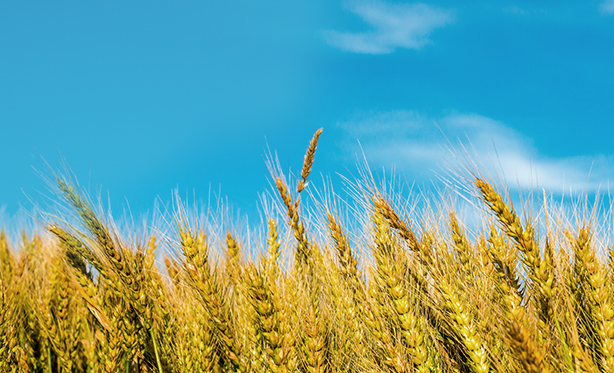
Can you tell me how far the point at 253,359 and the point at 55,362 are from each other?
5.77 ft

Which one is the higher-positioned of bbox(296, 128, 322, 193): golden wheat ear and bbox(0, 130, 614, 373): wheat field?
bbox(296, 128, 322, 193): golden wheat ear

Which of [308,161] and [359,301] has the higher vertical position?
[308,161]

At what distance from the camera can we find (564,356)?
5.22ft

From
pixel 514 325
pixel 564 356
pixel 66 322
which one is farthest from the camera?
pixel 66 322

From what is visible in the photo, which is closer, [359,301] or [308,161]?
[359,301]

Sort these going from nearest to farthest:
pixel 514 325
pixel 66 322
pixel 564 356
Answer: pixel 514 325
pixel 564 356
pixel 66 322

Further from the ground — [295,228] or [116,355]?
[295,228]

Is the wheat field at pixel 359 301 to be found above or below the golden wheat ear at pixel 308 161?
below

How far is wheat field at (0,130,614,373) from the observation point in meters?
1.85

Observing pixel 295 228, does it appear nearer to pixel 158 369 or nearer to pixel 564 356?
pixel 158 369

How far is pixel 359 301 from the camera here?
2.34 meters

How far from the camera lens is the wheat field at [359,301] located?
6.07ft

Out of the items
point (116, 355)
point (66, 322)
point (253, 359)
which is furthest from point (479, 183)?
point (66, 322)

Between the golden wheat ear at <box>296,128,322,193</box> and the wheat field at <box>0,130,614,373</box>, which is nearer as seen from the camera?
the wheat field at <box>0,130,614,373</box>
